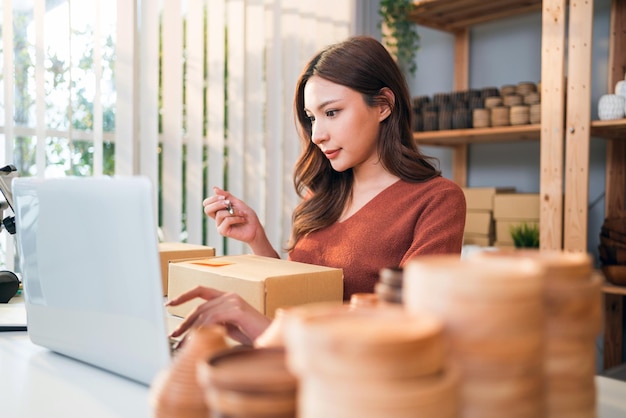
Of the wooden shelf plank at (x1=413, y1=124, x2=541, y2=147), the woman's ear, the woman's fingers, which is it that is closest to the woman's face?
the woman's ear

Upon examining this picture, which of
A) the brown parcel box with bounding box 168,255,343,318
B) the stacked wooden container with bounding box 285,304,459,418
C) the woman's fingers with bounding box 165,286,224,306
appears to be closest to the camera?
the stacked wooden container with bounding box 285,304,459,418

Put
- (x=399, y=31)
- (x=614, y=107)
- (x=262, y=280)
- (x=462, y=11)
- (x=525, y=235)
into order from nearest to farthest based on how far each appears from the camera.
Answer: (x=262, y=280), (x=614, y=107), (x=525, y=235), (x=462, y=11), (x=399, y=31)

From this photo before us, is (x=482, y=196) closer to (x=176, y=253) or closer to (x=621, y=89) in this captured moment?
(x=621, y=89)

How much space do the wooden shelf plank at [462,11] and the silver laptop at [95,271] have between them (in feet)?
7.22

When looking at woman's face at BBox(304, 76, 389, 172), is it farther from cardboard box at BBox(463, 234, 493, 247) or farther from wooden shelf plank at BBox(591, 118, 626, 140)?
cardboard box at BBox(463, 234, 493, 247)

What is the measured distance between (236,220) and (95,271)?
2.35 feet

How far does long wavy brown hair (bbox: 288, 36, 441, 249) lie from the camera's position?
1431 millimetres

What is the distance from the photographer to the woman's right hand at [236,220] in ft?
4.73

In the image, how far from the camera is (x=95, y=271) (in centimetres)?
79

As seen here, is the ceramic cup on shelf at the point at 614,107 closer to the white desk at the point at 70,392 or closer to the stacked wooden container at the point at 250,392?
the white desk at the point at 70,392

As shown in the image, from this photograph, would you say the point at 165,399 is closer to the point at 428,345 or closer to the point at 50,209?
the point at 428,345

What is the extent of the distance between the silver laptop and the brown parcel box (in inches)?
9.7

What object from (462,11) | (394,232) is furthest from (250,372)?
(462,11)

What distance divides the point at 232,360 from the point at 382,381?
0.15 m
